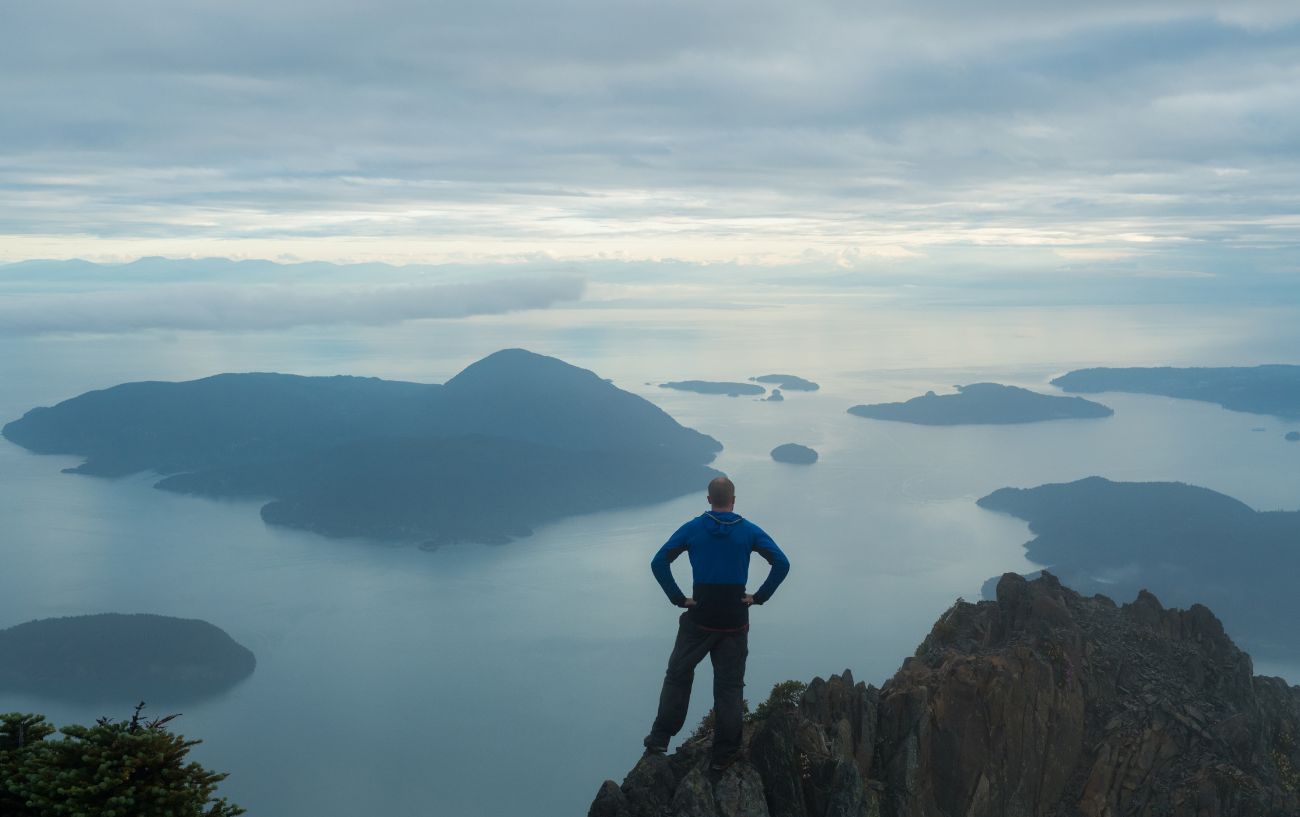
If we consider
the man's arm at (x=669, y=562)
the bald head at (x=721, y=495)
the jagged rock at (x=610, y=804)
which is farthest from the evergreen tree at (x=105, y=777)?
the bald head at (x=721, y=495)

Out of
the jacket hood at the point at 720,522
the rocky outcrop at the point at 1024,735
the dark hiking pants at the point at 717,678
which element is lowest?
the rocky outcrop at the point at 1024,735

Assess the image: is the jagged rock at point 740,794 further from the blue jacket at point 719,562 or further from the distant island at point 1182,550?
the distant island at point 1182,550

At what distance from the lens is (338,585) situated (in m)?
135

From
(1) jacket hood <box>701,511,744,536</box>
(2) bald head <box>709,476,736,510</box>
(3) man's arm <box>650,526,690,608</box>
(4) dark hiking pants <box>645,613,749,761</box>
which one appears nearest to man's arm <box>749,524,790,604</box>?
(1) jacket hood <box>701,511,744,536</box>

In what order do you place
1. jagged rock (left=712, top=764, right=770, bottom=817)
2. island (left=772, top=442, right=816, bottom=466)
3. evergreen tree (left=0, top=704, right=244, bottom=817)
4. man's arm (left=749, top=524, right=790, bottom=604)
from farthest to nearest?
island (left=772, top=442, right=816, bottom=466) < jagged rock (left=712, top=764, right=770, bottom=817) < man's arm (left=749, top=524, right=790, bottom=604) < evergreen tree (left=0, top=704, right=244, bottom=817)

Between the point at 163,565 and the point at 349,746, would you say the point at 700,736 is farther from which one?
the point at 163,565

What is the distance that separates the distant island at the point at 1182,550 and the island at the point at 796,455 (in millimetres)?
51136

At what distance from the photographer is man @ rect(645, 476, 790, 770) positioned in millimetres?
11562

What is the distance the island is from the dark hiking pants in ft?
596

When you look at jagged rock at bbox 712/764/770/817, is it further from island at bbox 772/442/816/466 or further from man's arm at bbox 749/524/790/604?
island at bbox 772/442/816/466

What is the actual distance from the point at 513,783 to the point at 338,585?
7087 cm

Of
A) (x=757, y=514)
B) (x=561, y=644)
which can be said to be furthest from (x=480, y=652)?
(x=757, y=514)

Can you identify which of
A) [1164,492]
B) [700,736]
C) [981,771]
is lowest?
[1164,492]

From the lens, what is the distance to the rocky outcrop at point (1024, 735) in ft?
42.3
